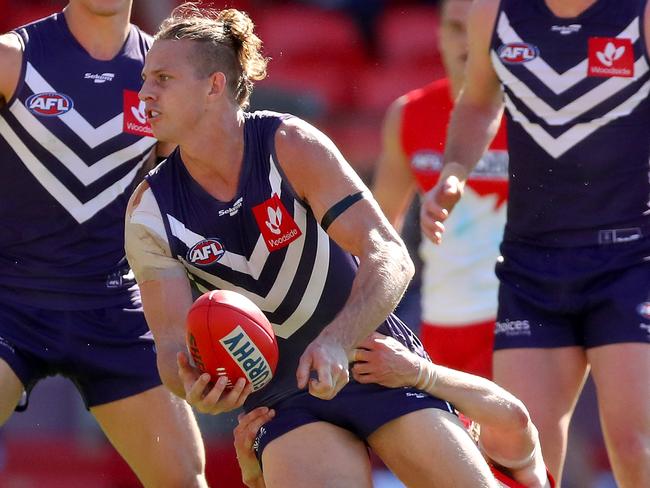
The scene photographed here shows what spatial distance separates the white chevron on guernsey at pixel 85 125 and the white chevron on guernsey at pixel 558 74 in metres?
1.64

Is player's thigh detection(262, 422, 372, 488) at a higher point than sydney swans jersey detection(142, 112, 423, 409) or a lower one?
lower

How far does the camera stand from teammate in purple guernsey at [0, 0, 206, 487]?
5.69 meters

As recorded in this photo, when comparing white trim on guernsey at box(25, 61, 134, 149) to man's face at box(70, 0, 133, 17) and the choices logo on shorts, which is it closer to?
man's face at box(70, 0, 133, 17)

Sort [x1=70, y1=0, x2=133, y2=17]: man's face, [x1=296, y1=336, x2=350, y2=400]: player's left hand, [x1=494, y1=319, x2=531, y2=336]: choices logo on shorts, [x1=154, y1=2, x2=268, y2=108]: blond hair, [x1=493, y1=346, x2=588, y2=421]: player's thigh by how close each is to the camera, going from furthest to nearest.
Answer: [x1=70, y1=0, x2=133, y2=17]: man's face → [x1=494, y1=319, x2=531, y2=336]: choices logo on shorts → [x1=493, y1=346, x2=588, y2=421]: player's thigh → [x1=154, y1=2, x2=268, y2=108]: blond hair → [x1=296, y1=336, x2=350, y2=400]: player's left hand

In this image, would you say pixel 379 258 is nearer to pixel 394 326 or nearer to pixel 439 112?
pixel 394 326

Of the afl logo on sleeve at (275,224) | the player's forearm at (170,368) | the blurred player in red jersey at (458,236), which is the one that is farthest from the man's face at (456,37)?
the player's forearm at (170,368)

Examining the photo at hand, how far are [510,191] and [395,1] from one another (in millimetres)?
7926

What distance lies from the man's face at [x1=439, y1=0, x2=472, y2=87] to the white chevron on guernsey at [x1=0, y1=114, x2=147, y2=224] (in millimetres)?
2319

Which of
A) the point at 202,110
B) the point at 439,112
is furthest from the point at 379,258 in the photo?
the point at 439,112

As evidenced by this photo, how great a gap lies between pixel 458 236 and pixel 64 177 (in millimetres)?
2420

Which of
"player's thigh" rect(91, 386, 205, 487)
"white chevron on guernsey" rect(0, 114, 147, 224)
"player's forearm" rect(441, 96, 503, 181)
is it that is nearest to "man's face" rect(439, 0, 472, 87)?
"player's forearm" rect(441, 96, 503, 181)

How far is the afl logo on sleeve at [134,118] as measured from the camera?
5875 millimetres

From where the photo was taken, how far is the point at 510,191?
5.79 meters

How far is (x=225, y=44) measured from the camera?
5055 mm
